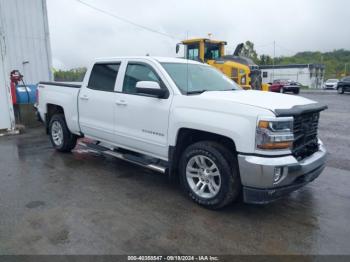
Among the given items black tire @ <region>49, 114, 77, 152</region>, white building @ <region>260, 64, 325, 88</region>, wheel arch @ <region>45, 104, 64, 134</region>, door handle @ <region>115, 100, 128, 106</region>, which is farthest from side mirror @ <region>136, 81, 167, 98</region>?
white building @ <region>260, 64, 325, 88</region>

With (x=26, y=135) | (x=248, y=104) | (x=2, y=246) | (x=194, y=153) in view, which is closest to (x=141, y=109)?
(x=194, y=153)

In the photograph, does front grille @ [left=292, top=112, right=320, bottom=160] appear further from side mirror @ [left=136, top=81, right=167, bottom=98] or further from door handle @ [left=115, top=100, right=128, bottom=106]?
door handle @ [left=115, top=100, right=128, bottom=106]

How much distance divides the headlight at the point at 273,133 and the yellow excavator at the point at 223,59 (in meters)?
10.3

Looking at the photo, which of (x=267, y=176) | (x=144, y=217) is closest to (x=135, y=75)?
(x=144, y=217)

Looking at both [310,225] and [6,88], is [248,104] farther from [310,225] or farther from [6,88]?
[6,88]

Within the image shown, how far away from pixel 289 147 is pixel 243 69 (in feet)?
35.8

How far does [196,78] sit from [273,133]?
5.79 ft

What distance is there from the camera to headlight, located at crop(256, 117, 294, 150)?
11.2ft

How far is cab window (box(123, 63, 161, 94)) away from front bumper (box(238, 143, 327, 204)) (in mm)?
1962

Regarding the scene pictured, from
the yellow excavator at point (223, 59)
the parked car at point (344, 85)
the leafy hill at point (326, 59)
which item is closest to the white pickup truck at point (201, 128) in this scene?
the yellow excavator at point (223, 59)

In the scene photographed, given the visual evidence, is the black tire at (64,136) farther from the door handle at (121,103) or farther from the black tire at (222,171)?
the black tire at (222,171)

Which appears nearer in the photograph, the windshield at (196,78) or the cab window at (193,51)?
the windshield at (196,78)

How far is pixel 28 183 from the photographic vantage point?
4.93 meters

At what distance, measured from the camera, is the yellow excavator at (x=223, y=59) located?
1385 centimetres
